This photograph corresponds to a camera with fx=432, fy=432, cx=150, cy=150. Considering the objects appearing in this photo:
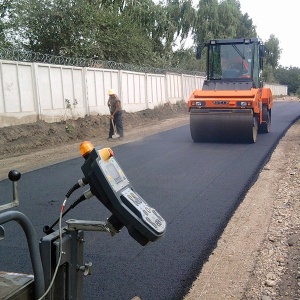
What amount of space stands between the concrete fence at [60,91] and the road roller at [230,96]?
4806 millimetres

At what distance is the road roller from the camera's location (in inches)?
459

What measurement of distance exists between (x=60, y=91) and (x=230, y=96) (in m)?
6.05

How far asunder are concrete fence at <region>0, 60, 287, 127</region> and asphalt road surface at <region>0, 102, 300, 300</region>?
359 cm

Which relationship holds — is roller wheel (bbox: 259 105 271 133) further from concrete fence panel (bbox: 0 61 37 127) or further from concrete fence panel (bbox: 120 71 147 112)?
concrete fence panel (bbox: 0 61 37 127)

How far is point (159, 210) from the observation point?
19.1ft

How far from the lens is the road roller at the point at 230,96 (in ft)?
38.2

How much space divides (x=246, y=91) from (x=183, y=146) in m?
2.29

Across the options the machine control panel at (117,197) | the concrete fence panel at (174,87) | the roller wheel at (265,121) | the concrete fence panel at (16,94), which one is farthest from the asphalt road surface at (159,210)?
the concrete fence panel at (174,87)

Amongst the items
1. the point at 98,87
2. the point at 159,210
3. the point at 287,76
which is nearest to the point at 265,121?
the point at 98,87

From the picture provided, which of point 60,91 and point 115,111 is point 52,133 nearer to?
point 60,91

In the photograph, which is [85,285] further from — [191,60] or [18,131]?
[191,60]

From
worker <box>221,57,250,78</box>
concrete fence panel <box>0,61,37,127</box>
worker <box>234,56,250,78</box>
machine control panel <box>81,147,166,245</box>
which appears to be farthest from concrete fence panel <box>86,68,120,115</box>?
machine control panel <box>81,147,166,245</box>

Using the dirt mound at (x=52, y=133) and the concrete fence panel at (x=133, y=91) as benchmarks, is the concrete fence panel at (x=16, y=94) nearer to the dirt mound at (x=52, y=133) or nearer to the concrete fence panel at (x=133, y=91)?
the dirt mound at (x=52, y=133)

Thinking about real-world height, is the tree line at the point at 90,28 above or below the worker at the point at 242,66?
above
